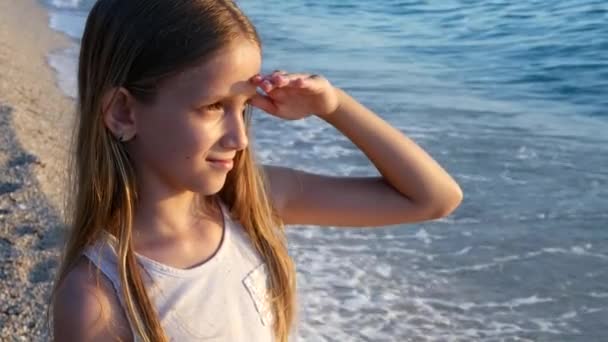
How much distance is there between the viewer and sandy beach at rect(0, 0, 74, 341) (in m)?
3.79

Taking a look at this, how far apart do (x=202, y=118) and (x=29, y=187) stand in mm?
3265

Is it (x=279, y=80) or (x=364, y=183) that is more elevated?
(x=279, y=80)

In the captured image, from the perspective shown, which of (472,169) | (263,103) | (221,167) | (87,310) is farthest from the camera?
(472,169)

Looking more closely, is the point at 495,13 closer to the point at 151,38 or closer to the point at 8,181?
the point at 8,181

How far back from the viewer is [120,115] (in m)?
2.02

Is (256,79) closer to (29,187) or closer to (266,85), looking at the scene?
(266,85)

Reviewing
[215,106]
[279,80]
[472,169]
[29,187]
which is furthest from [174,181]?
[472,169]

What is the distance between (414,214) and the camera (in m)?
2.32

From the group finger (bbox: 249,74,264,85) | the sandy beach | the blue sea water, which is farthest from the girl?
the blue sea water

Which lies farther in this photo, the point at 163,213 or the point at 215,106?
the point at 163,213

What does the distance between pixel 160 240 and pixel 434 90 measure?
6.80 metres

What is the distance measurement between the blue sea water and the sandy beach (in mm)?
516

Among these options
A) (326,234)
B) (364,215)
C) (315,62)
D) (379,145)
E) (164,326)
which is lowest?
(315,62)

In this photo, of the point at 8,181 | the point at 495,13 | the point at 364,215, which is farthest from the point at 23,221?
the point at 495,13
